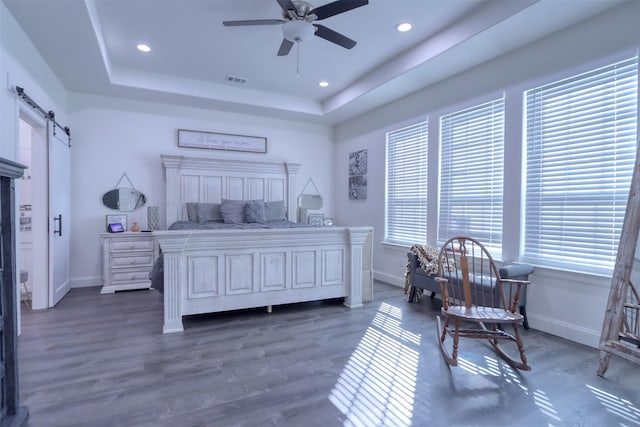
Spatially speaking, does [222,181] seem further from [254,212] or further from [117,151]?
[117,151]

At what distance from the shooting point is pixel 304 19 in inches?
112

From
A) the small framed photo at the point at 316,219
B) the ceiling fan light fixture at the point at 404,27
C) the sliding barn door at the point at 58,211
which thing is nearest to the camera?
the ceiling fan light fixture at the point at 404,27

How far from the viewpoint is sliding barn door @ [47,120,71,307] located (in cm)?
375

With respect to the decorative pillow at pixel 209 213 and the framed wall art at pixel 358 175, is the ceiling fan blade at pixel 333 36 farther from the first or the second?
the decorative pillow at pixel 209 213

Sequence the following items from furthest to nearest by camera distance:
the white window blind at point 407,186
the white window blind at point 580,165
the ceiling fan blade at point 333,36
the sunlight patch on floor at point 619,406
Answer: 1. the white window blind at point 407,186
2. the ceiling fan blade at point 333,36
3. the white window blind at point 580,165
4. the sunlight patch on floor at point 619,406

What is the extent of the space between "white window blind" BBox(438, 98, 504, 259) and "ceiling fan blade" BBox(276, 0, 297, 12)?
2.41m

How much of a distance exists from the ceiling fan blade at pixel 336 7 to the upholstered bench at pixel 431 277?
2.65 meters

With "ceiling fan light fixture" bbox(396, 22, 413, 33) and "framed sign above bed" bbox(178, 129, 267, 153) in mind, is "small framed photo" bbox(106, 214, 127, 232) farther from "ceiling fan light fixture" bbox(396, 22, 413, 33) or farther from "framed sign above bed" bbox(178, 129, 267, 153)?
"ceiling fan light fixture" bbox(396, 22, 413, 33)

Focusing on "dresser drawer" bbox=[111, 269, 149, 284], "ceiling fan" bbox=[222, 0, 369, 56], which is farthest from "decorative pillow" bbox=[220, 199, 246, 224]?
"ceiling fan" bbox=[222, 0, 369, 56]

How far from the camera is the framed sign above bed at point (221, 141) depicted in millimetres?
5423

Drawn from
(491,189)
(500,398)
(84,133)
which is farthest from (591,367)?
(84,133)

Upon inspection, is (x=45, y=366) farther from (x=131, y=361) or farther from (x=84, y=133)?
(x=84, y=133)

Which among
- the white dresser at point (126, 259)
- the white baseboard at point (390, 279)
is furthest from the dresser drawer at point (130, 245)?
the white baseboard at point (390, 279)

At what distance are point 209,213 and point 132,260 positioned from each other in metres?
1.27
